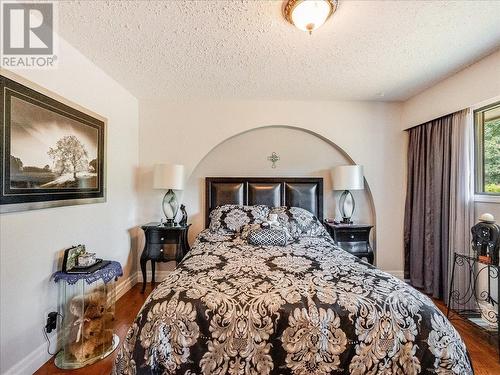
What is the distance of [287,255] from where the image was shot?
2.06 m

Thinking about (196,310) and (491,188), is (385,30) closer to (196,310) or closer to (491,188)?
(491,188)

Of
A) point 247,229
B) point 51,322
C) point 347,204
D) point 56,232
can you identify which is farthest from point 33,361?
point 347,204

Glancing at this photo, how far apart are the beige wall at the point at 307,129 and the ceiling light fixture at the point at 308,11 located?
1696 millimetres

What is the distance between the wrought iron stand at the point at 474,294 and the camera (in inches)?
84.0

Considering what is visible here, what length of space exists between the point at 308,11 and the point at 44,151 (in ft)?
6.99

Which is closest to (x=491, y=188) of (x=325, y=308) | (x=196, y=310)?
(x=325, y=308)

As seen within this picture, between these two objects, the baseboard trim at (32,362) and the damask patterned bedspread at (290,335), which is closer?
the damask patterned bedspread at (290,335)

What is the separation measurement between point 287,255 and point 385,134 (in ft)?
8.05

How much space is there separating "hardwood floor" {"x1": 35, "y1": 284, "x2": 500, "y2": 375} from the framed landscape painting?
1.19m

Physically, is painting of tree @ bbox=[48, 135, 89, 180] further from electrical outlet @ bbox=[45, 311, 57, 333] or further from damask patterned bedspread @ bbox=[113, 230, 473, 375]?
damask patterned bedspread @ bbox=[113, 230, 473, 375]

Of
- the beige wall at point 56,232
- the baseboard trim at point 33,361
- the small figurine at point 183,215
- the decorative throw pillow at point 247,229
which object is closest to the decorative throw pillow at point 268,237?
the decorative throw pillow at point 247,229

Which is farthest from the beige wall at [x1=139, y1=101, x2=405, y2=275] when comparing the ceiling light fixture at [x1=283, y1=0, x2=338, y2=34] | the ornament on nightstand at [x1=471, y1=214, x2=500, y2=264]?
the ceiling light fixture at [x1=283, y1=0, x2=338, y2=34]

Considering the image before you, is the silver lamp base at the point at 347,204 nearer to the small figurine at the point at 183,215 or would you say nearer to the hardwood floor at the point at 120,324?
the small figurine at the point at 183,215

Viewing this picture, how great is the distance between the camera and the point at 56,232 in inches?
75.5
